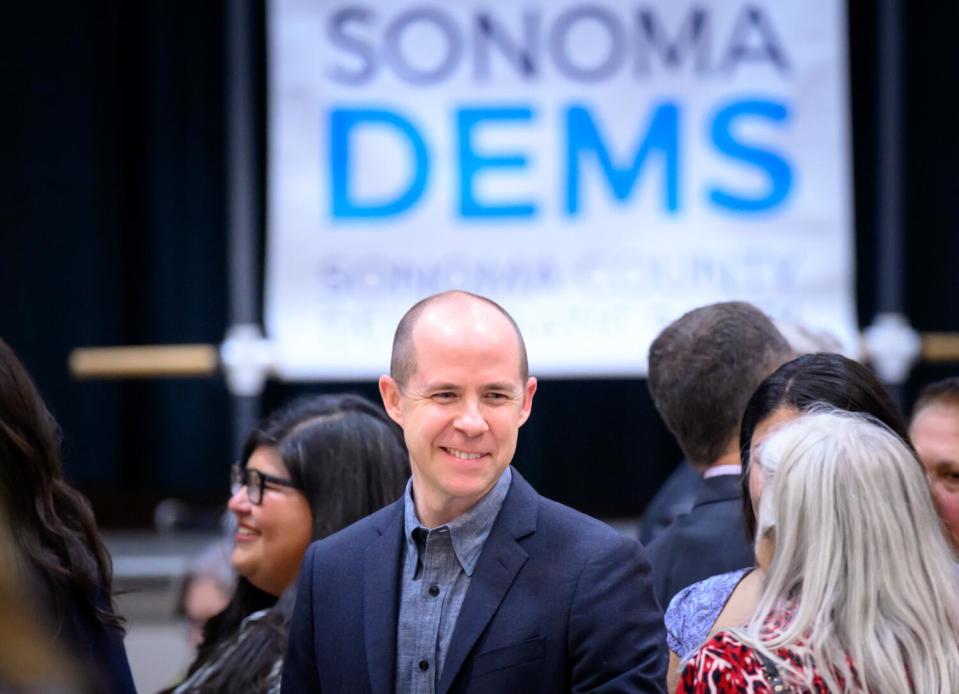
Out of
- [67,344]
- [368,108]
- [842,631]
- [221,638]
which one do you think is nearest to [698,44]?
[368,108]

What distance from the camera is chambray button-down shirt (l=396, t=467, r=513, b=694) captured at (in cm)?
169

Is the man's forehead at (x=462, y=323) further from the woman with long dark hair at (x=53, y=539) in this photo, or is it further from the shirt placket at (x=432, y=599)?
the woman with long dark hair at (x=53, y=539)

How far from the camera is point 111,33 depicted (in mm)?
5020

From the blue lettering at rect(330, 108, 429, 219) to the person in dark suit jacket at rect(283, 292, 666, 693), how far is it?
274 centimetres

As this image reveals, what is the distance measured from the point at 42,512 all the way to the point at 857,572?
1122 millimetres

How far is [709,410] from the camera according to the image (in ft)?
7.64

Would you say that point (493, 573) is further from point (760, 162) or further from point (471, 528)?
point (760, 162)

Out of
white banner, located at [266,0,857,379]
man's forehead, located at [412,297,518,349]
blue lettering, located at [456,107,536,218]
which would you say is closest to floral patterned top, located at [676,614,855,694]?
man's forehead, located at [412,297,518,349]

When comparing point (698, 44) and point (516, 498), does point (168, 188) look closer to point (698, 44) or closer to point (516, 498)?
point (698, 44)

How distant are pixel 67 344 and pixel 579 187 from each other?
212cm

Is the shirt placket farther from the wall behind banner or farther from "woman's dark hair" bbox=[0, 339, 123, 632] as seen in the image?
the wall behind banner

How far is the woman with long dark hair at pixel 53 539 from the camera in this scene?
178 centimetres

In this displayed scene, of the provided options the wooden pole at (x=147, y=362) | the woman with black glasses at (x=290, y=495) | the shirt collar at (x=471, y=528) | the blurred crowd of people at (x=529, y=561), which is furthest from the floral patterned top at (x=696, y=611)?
the wooden pole at (x=147, y=362)

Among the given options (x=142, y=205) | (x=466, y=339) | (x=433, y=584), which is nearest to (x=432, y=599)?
(x=433, y=584)
